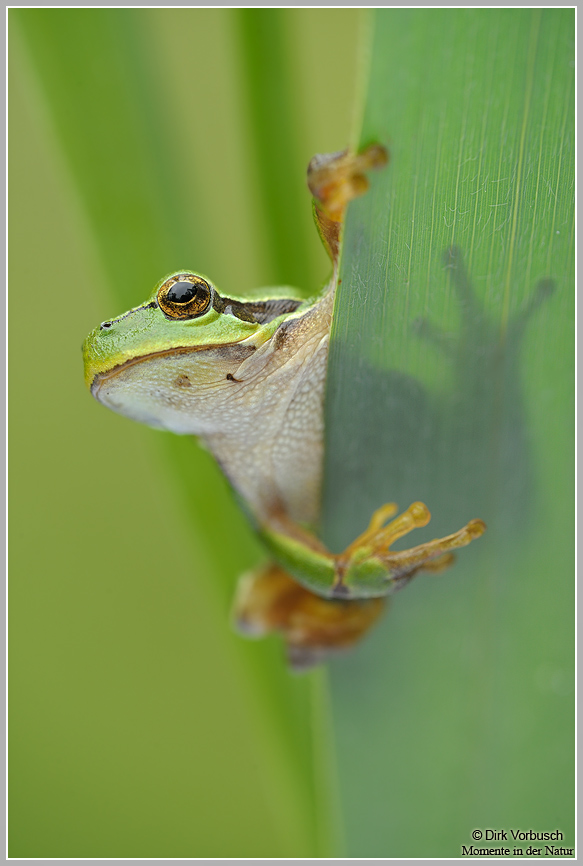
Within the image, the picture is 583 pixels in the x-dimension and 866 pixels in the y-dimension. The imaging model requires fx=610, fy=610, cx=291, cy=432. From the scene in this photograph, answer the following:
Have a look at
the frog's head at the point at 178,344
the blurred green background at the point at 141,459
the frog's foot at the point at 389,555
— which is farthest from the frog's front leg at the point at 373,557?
the frog's head at the point at 178,344

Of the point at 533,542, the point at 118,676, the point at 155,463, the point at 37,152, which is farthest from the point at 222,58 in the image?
the point at 118,676

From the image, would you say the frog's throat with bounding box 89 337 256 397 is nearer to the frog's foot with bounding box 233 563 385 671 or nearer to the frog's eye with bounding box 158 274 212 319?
the frog's eye with bounding box 158 274 212 319

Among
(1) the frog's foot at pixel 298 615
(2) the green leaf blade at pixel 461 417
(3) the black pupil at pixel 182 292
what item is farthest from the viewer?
(1) the frog's foot at pixel 298 615

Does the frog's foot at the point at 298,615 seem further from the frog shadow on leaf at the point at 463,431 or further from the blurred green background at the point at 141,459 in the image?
the frog shadow on leaf at the point at 463,431

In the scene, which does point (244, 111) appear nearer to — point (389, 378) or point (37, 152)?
point (389, 378)

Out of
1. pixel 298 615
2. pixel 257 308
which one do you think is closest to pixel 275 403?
pixel 257 308

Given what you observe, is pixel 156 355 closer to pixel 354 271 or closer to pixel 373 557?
pixel 354 271

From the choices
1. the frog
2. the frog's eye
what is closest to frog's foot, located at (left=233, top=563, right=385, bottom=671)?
the frog
